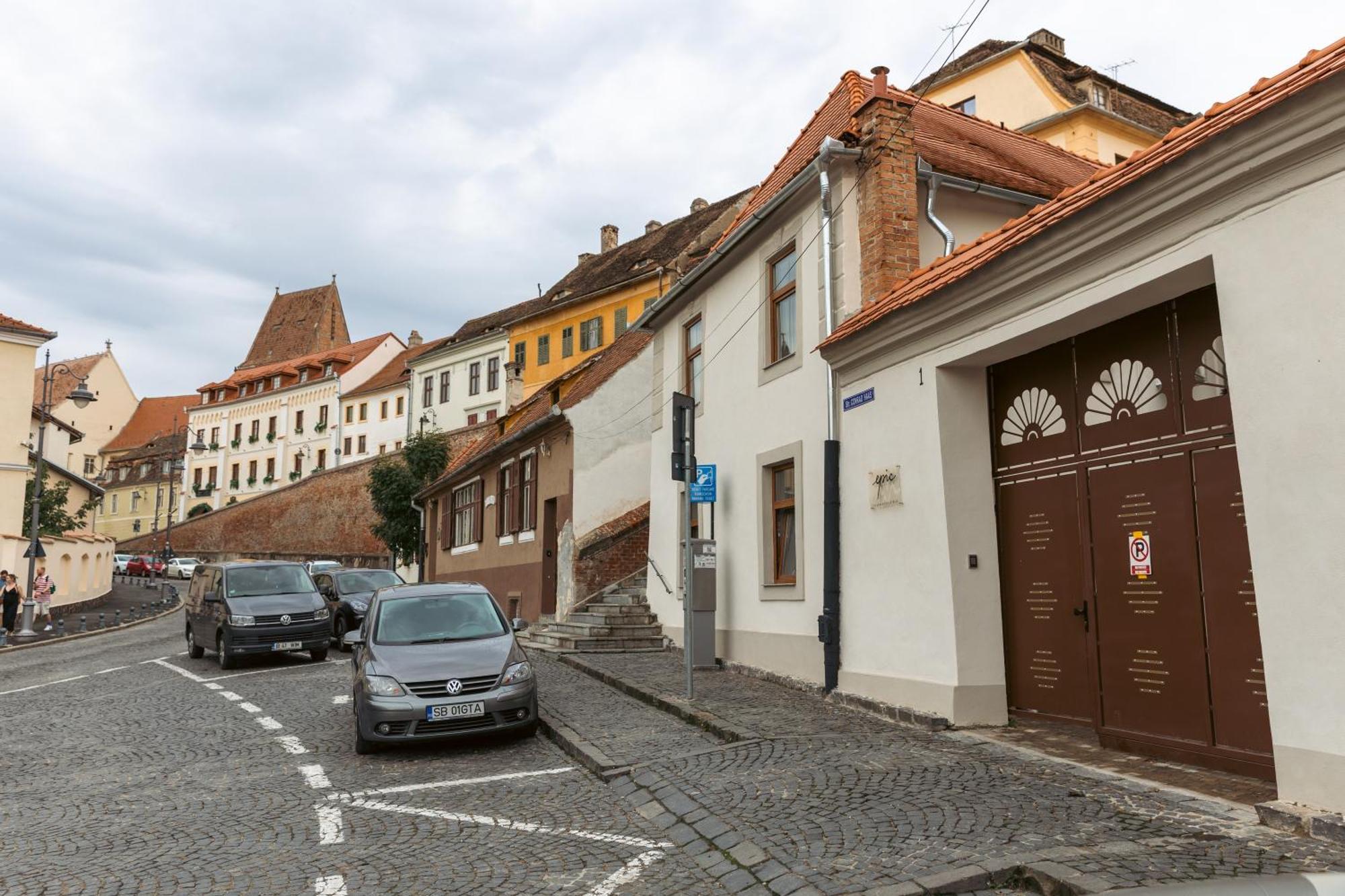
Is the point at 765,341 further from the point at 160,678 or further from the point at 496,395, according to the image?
the point at 496,395

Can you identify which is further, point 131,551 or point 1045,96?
point 131,551

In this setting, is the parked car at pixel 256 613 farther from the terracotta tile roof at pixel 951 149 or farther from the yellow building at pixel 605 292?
the yellow building at pixel 605 292

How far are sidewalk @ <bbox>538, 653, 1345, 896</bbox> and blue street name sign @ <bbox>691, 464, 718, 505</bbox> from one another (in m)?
4.37

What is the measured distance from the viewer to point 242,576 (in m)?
18.2

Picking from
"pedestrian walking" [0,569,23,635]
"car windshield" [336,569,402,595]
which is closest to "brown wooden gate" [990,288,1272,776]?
"car windshield" [336,569,402,595]

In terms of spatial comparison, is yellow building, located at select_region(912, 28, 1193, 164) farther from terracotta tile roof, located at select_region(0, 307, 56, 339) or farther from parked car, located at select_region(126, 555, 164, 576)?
parked car, located at select_region(126, 555, 164, 576)

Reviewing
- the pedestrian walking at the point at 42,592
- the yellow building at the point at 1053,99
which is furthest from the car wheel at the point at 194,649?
the yellow building at the point at 1053,99

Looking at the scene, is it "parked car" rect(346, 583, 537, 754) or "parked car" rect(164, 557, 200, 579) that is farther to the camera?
"parked car" rect(164, 557, 200, 579)

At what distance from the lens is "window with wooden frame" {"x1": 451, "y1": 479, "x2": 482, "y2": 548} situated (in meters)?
30.1

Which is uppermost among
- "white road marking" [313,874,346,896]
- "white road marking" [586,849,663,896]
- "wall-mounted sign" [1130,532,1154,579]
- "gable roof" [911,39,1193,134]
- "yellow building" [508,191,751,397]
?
"gable roof" [911,39,1193,134]

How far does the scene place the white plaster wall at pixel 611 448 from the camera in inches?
814

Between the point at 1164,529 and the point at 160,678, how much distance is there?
563 inches

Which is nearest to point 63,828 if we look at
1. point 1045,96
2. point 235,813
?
point 235,813

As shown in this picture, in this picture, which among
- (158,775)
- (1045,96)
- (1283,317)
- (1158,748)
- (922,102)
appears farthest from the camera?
(1045,96)
